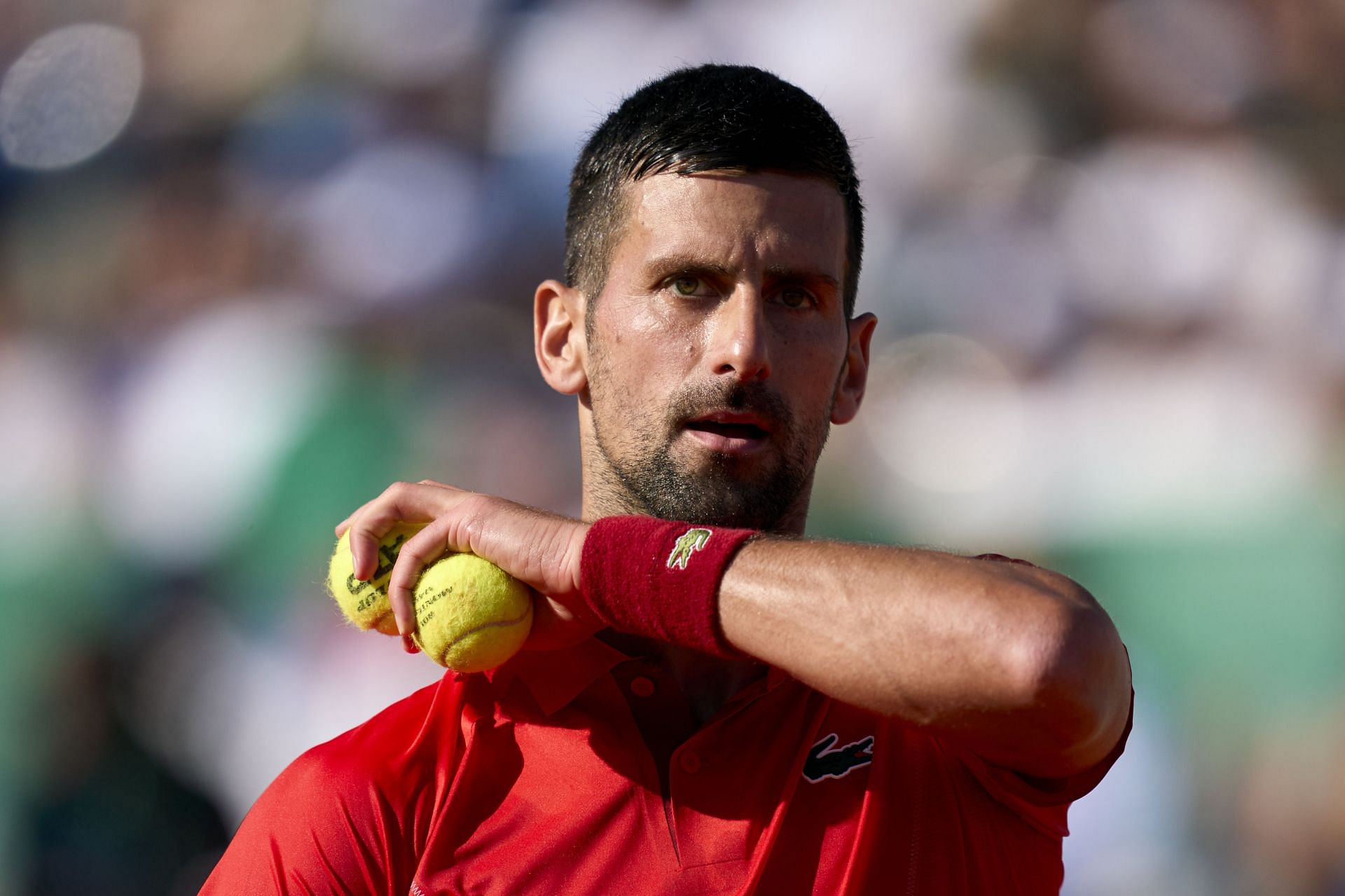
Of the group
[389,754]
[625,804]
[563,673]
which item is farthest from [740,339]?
[389,754]

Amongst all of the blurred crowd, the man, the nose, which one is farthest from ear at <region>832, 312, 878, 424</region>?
the blurred crowd

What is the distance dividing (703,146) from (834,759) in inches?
43.6

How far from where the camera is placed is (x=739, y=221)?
2100mm

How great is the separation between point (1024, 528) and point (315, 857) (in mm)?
3342

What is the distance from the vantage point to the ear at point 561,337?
7.90ft

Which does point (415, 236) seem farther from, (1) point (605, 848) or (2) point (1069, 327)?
(1) point (605, 848)

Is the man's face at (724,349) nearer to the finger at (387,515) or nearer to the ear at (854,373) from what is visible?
the ear at (854,373)

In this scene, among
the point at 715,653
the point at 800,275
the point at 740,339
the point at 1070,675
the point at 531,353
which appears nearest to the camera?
the point at 1070,675

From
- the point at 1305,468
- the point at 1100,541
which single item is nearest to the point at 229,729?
the point at 1100,541

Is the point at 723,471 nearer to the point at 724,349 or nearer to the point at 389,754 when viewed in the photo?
the point at 724,349

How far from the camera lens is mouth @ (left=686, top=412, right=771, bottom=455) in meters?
2.02

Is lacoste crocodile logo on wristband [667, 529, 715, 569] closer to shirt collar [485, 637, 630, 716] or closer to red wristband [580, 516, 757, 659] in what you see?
red wristband [580, 516, 757, 659]

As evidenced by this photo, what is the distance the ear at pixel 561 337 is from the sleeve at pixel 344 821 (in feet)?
2.65

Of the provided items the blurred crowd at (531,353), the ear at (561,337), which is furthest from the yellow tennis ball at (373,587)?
the blurred crowd at (531,353)
